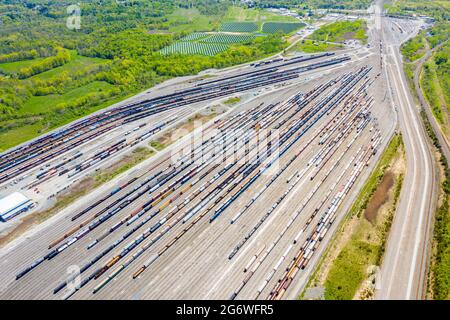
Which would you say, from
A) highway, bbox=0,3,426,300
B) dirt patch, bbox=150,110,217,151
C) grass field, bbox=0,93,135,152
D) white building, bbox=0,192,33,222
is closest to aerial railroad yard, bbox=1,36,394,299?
highway, bbox=0,3,426,300

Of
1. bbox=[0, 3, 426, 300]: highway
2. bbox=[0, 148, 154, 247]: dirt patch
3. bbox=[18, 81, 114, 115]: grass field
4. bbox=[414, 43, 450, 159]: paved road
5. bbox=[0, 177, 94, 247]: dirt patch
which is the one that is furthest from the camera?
bbox=[18, 81, 114, 115]: grass field

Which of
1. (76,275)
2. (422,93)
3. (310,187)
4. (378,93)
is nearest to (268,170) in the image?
(310,187)

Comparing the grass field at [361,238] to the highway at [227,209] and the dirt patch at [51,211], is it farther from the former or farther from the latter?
the dirt patch at [51,211]

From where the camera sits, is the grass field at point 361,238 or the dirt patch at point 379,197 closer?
the grass field at point 361,238

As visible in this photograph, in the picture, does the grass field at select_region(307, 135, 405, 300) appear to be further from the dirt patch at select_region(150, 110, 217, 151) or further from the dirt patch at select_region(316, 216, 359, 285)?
the dirt patch at select_region(150, 110, 217, 151)

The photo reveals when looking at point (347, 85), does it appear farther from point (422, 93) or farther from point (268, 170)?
point (268, 170)

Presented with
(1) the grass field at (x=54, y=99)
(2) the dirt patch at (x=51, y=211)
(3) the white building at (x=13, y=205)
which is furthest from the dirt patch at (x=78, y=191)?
(1) the grass field at (x=54, y=99)
